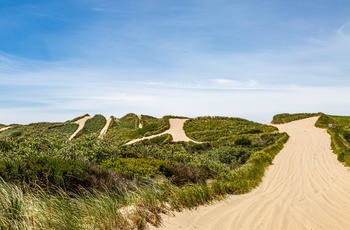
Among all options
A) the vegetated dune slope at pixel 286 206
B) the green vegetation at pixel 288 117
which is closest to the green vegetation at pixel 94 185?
the vegetated dune slope at pixel 286 206

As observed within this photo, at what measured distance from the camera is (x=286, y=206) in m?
9.16

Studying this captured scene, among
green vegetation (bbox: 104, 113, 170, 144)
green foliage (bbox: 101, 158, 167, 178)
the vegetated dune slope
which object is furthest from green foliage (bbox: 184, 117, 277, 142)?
green foliage (bbox: 101, 158, 167, 178)

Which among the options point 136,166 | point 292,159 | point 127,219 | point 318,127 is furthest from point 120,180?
point 318,127

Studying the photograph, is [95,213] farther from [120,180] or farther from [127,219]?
[120,180]

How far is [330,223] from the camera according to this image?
770cm

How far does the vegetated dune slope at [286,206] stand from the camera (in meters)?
6.96

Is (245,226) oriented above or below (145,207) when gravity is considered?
below

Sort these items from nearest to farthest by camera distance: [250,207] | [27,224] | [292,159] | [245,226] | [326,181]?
[27,224], [245,226], [250,207], [326,181], [292,159]

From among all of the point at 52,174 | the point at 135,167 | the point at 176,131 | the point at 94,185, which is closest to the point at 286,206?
the point at 135,167

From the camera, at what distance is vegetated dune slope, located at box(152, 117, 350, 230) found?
6.96 metres

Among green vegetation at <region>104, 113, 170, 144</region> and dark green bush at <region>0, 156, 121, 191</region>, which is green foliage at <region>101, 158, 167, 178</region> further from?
green vegetation at <region>104, 113, 170, 144</region>

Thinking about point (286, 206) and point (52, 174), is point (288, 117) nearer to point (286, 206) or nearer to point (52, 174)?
point (286, 206)

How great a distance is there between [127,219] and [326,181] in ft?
36.4

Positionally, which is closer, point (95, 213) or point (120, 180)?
point (95, 213)
